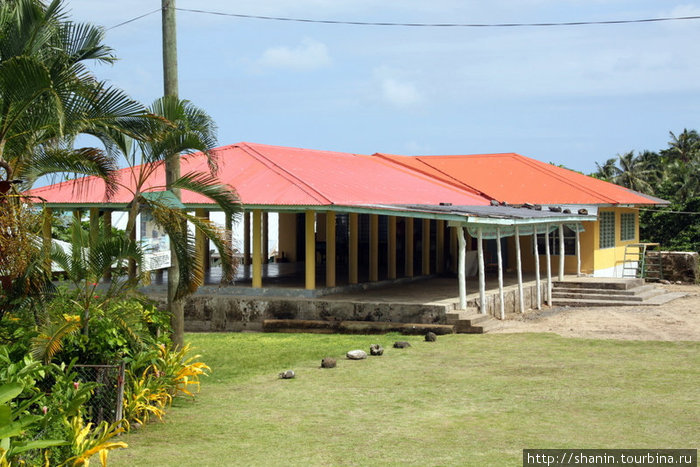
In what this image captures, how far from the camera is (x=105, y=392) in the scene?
8.96 meters

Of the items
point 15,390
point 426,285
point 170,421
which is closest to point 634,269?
point 426,285

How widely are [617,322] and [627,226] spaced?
1292 cm

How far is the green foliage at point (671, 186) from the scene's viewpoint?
3288cm

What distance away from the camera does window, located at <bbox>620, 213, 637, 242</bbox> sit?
2952 centimetres

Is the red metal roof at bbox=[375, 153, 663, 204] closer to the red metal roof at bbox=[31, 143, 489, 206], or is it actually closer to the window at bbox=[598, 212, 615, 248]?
the window at bbox=[598, 212, 615, 248]

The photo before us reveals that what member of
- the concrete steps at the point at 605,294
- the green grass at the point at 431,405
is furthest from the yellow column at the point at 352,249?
the concrete steps at the point at 605,294

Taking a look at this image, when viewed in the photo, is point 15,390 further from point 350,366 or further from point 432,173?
point 432,173

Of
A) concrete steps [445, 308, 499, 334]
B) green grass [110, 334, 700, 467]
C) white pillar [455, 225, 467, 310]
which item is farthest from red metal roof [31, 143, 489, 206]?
green grass [110, 334, 700, 467]

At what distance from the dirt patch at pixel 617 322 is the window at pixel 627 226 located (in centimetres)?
783

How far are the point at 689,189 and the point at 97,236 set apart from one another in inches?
1667

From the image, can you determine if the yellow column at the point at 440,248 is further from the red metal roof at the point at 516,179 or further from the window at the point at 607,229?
the window at the point at 607,229

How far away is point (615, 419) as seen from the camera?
9375mm

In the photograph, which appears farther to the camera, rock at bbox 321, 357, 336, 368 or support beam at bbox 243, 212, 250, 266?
support beam at bbox 243, 212, 250, 266

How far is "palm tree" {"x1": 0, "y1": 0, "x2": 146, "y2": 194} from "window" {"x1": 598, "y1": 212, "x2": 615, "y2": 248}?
1982cm
